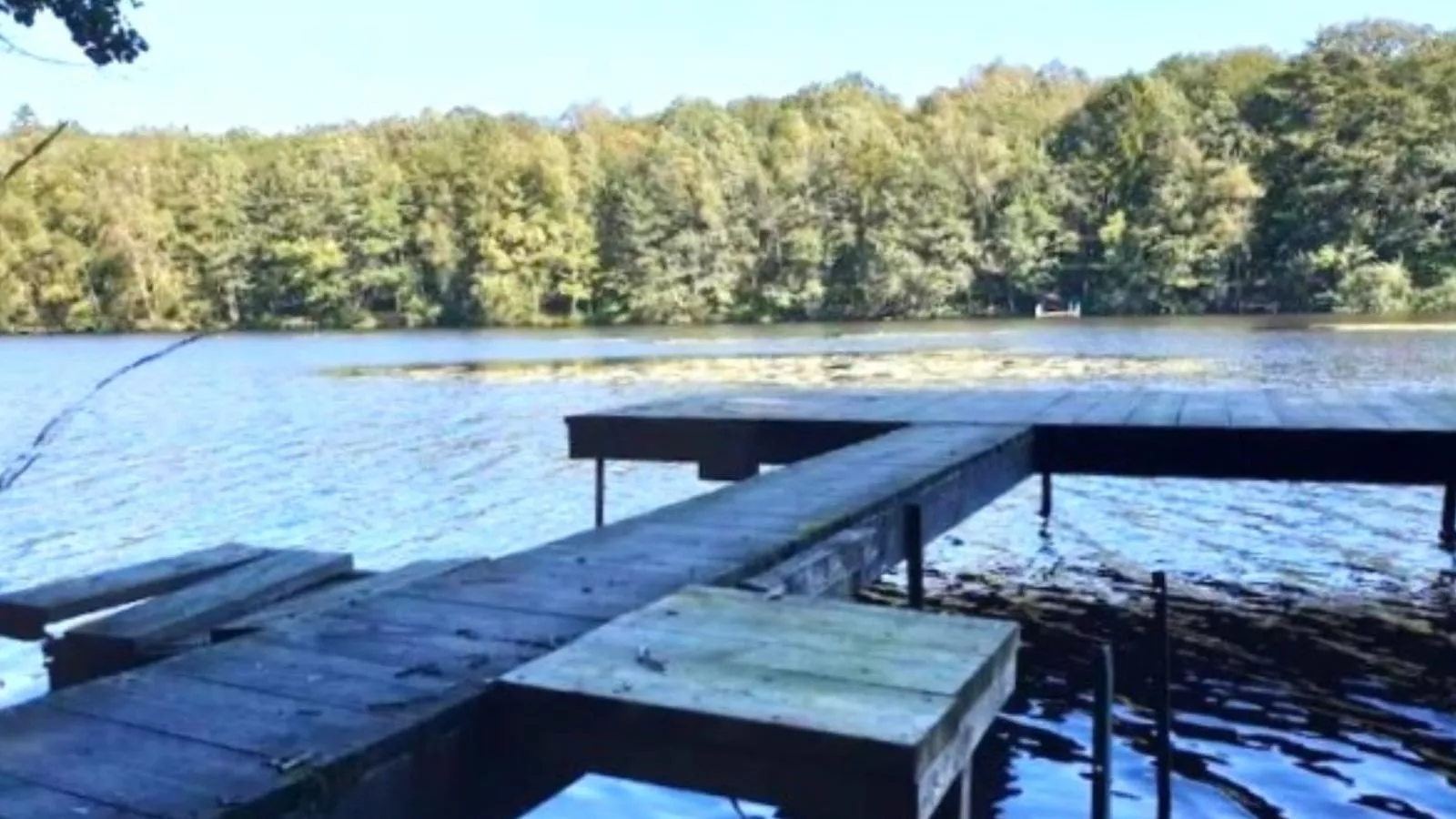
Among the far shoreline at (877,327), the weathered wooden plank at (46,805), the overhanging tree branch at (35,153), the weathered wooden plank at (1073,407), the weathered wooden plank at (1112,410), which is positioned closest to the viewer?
the overhanging tree branch at (35,153)

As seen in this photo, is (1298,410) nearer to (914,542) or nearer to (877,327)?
(914,542)

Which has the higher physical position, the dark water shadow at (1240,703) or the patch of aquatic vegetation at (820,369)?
the patch of aquatic vegetation at (820,369)

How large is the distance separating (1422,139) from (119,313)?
2099 inches

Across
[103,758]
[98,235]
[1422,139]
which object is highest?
[1422,139]

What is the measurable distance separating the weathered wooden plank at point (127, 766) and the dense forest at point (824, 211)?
54.9 metres

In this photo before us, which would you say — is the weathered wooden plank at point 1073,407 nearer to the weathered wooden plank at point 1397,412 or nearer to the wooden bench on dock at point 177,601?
the weathered wooden plank at point 1397,412

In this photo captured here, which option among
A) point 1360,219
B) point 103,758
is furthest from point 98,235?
point 1360,219

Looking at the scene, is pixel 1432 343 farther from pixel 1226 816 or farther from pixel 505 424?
pixel 1226 816

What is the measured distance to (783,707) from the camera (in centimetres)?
233

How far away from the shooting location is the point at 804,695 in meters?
2.39

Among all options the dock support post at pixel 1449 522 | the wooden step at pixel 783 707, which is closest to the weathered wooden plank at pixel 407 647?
the wooden step at pixel 783 707

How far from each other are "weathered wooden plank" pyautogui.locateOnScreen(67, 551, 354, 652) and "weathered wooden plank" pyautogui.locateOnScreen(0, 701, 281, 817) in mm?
1942

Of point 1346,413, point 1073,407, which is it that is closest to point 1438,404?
point 1346,413

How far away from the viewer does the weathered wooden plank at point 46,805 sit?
1.93 m
